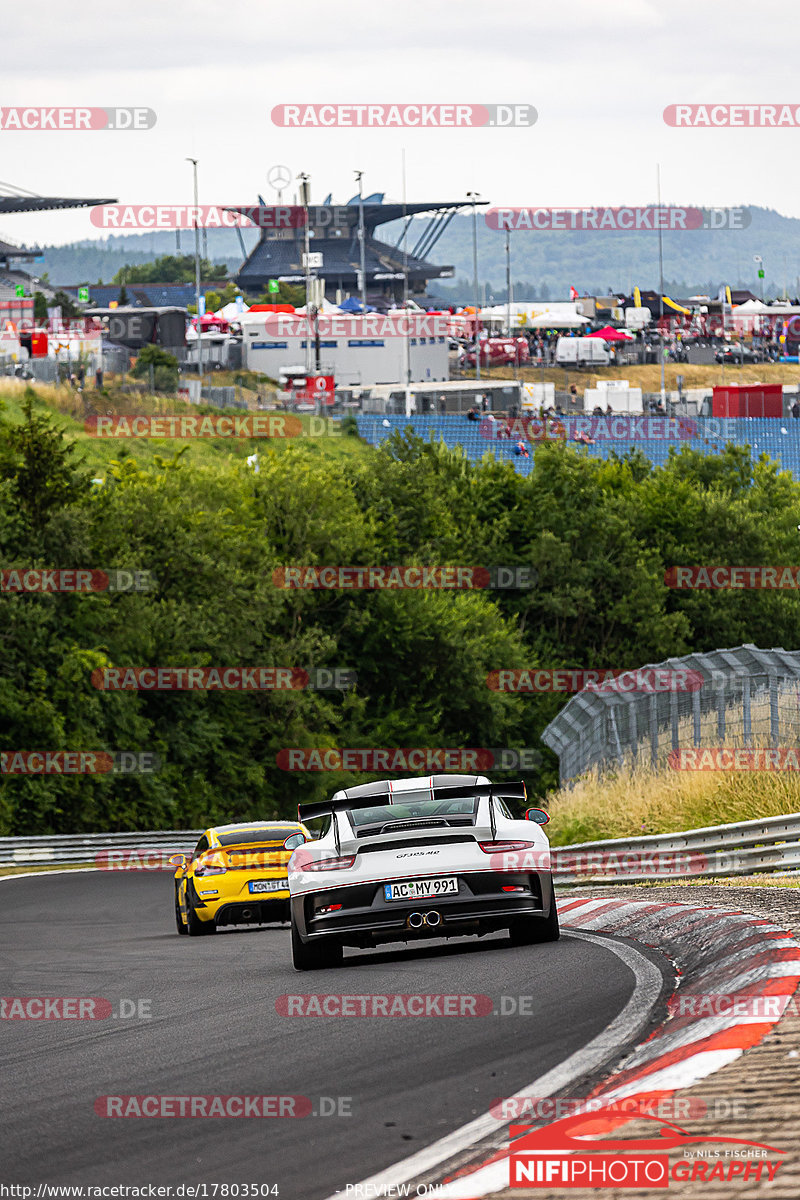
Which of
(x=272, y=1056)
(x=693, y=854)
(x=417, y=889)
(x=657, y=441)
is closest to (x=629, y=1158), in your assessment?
(x=272, y=1056)

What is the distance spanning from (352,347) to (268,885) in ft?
321

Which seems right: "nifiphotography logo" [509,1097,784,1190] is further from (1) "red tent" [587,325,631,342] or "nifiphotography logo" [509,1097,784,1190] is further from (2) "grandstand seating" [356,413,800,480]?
(1) "red tent" [587,325,631,342]

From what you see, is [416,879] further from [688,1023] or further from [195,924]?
[195,924]

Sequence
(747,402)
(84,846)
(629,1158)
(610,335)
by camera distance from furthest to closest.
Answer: (610,335)
(747,402)
(84,846)
(629,1158)

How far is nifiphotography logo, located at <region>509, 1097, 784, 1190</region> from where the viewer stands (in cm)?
462

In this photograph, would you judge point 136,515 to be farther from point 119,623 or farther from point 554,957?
point 554,957

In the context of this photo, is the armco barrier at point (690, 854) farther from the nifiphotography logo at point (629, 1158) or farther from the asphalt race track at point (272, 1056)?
the nifiphotography logo at point (629, 1158)

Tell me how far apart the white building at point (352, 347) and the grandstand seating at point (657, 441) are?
22658 mm

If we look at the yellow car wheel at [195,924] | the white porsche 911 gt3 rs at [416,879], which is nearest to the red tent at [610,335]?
the yellow car wheel at [195,924]

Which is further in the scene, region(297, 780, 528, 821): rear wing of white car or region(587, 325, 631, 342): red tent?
region(587, 325, 631, 342): red tent

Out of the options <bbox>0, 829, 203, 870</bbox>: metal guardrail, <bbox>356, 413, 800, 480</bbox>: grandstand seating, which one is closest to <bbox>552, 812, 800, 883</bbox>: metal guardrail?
<bbox>0, 829, 203, 870</bbox>: metal guardrail

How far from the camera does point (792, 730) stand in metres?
20.2

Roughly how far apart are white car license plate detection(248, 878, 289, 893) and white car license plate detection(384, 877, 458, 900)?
5.75 meters

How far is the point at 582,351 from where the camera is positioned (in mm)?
127375
